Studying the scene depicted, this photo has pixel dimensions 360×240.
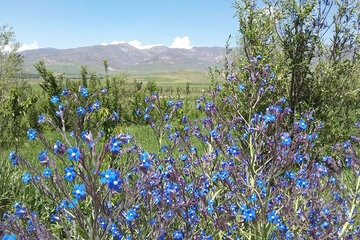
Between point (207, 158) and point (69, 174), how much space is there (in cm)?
231

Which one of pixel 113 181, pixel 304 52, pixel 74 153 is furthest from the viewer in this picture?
pixel 304 52

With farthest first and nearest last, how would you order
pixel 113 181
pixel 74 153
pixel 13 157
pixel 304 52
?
pixel 304 52 < pixel 13 157 < pixel 74 153 < pixel 113 181

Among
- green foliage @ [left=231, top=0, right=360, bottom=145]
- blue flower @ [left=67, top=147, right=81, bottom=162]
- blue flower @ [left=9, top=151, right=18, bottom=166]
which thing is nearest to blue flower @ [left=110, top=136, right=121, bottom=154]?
blue flower @ [left=67, top=147, right=81, bottom=162]

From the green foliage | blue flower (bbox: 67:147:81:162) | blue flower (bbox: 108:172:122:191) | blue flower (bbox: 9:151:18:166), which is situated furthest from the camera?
the green foliage

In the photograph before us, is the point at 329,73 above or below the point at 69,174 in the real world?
above

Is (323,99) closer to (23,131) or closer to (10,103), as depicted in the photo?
(10,103)

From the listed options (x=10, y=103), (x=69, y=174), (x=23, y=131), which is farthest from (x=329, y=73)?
(x=23, y=131)

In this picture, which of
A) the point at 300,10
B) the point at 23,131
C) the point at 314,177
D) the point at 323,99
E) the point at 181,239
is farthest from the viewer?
the point at 23,131

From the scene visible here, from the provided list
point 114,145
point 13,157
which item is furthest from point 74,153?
point 13,157

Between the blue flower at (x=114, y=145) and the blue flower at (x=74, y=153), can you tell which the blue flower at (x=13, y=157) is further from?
the blue flower at (x=114, y=145)

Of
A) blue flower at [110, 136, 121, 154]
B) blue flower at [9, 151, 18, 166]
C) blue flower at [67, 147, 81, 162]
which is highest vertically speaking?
blue flower at [110, 136, 121, 154]

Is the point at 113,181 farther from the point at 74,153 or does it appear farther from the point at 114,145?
the point at 74,153

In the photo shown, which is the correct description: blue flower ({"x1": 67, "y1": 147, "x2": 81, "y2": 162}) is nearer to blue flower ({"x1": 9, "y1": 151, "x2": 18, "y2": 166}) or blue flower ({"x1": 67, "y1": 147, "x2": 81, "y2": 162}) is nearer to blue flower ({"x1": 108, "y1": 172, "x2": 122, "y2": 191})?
blue flower ({"x1": 108, "y1": 172, "x2": 122, "y2": 191})

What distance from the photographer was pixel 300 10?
5.55 meters
